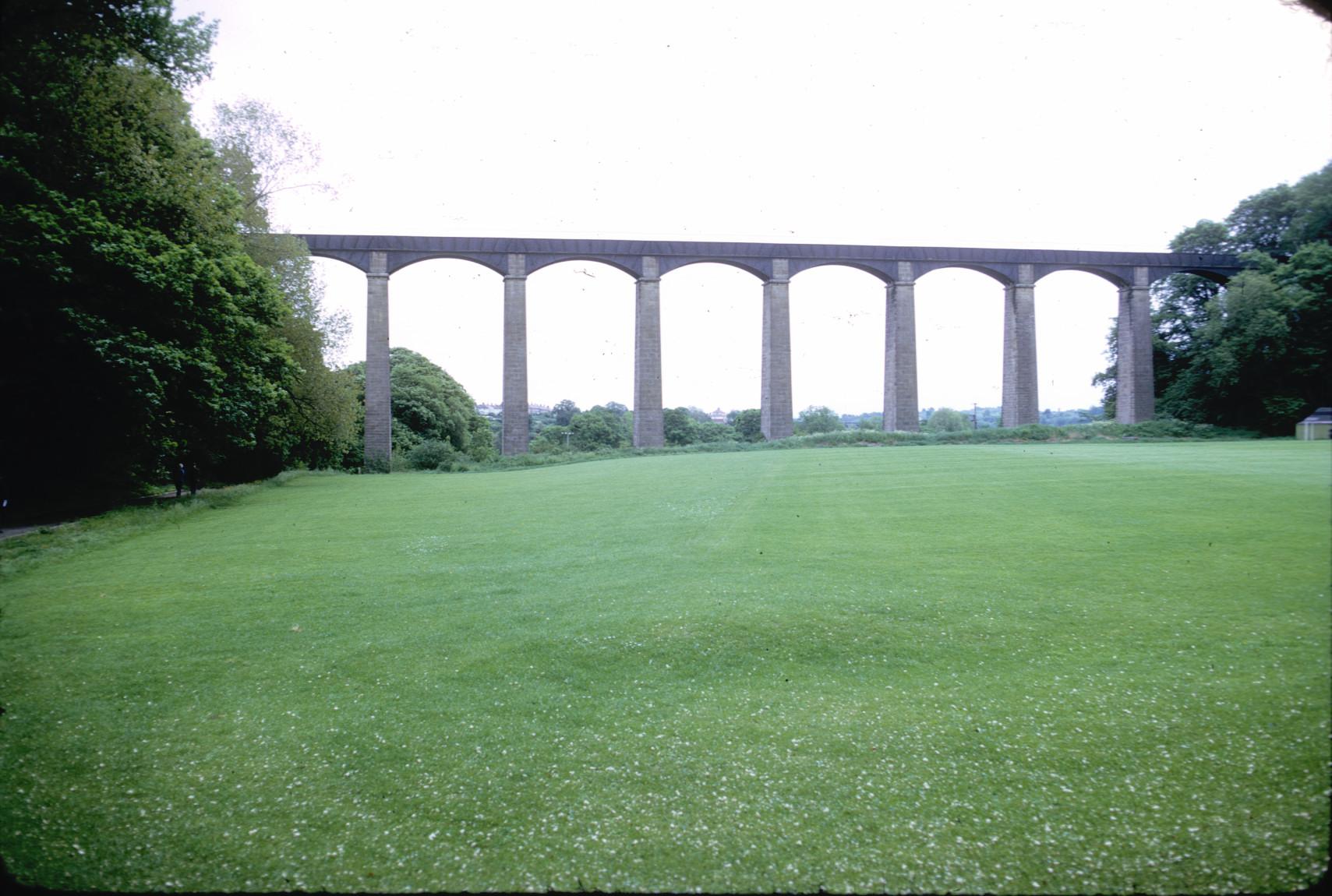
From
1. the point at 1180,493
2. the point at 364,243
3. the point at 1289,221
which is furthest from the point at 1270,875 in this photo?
the point at 364,243

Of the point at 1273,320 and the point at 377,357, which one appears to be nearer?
the point at 1273,320

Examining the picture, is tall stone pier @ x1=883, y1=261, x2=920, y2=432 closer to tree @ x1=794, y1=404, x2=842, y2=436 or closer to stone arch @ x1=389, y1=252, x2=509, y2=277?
stone arch @ x1=389, y1=252, x2=509, y2=277

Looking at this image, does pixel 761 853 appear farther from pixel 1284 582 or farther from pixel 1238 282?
pixel 1238 282

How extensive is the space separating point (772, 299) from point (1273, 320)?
40.1m

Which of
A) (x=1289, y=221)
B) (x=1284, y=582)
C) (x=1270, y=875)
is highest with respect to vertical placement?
(x=1289, y=221)

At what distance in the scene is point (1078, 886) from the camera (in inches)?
122

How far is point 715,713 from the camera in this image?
5.54 metres

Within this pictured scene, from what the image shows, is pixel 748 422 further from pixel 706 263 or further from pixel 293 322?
pixel 293 322

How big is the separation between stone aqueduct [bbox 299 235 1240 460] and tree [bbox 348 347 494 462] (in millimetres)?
7789

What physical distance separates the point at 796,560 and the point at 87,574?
10895 millimetres

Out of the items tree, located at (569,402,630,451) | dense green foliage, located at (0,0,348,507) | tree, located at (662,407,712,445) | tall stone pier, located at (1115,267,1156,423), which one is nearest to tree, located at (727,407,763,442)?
tree, located at (662,407,712,445)

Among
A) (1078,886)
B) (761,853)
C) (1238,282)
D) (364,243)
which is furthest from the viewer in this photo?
(364,243)

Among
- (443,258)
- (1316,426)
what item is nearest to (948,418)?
(443,258)

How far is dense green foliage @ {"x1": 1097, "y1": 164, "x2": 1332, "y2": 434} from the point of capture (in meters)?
3.77
